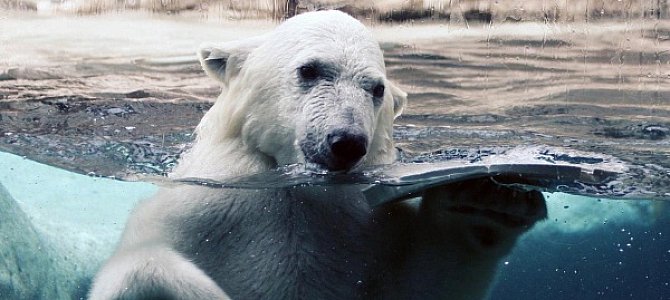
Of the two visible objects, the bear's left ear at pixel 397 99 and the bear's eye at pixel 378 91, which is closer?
the bear's eye at pixel 378 91

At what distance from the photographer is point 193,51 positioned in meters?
3.72

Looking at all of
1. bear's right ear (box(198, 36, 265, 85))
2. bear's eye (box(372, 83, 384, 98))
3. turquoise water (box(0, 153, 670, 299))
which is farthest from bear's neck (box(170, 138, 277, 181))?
turquoise water (box(0, 153, 670, 299))

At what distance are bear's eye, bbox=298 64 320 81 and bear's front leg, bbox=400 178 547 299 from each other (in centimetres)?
66

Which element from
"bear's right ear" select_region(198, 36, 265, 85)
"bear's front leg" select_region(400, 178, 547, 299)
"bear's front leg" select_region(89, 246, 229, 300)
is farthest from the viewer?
"bear's right ear" select_region(198, 36, 265, 85)

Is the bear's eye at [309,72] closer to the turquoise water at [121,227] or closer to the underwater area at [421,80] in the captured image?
the underwater area at [421,80]

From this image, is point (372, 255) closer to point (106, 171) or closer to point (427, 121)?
point (427, 121)

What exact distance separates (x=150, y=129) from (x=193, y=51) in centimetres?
61

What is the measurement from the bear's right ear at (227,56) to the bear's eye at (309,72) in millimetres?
371

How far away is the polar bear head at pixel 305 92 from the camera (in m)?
2.62

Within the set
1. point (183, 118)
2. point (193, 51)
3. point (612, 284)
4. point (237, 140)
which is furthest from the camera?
point (612, 284)

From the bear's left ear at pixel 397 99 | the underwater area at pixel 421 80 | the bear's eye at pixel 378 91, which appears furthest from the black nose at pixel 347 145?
the underwater area at pixel 421 80

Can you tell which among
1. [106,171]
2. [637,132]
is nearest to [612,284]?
[637,132]

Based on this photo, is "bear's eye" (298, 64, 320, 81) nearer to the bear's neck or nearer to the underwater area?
the bear's neck

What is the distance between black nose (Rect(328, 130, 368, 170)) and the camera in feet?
7.80
